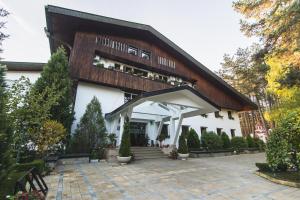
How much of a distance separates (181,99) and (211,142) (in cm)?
703

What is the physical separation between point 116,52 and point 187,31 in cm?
564

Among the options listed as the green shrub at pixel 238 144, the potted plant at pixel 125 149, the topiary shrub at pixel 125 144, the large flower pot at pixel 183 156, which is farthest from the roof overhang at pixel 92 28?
the large flower pot at pixel 183 156

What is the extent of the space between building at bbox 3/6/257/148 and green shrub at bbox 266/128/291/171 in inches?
179

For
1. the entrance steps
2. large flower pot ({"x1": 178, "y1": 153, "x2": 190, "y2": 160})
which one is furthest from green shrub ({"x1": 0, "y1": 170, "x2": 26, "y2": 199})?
large flower pot ({"x1": 178, "y1": 153, "x2": 190, "y2": 160})

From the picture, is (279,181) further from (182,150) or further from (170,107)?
(170,107)

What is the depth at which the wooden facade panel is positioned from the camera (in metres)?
13.2

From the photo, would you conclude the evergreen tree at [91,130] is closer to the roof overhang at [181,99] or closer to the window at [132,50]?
the roof overhang at [181,99]

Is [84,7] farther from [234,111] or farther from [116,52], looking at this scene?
[234,111]

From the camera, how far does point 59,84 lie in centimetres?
1035

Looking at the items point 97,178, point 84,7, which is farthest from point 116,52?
point 97,178

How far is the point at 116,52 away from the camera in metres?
15.0

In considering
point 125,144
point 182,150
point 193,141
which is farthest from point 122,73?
point 193,141

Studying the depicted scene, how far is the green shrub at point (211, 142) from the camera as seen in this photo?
15.7 metres

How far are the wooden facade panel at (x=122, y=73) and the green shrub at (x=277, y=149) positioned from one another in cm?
1032
